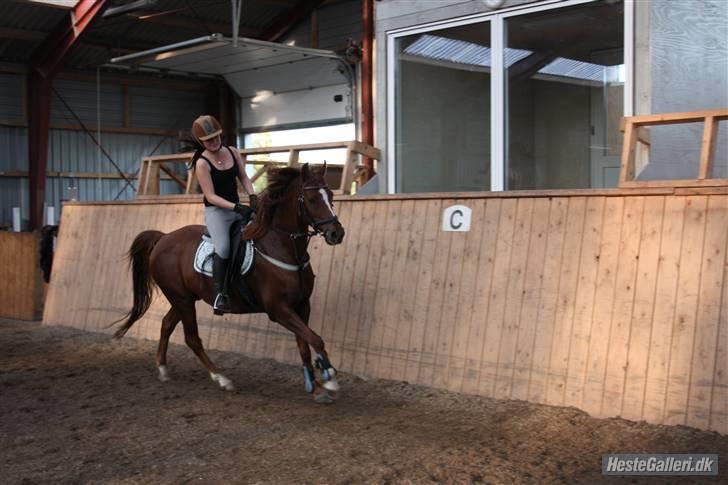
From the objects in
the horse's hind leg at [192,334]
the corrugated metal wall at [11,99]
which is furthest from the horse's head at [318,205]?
the corrugated metal wall at [11,99]

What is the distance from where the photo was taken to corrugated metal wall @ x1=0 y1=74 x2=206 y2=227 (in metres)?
21.5

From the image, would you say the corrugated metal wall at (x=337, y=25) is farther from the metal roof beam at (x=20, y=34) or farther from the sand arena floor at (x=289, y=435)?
the sand arena floor at (x=289, y=435)

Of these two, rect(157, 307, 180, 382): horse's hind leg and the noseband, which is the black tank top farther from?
rect(157, 307, 180, 382): horse's hind leg

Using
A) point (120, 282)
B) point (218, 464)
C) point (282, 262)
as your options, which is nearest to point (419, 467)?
point (218, 464)

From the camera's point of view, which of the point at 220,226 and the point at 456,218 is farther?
the point at 456,218

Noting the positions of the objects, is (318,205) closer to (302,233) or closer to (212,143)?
(302,233)

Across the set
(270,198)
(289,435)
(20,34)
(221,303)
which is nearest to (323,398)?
(289,435)

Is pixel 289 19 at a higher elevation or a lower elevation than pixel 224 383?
higher

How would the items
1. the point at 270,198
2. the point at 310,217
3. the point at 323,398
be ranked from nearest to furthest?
the point at 310,217, the point at 323,398, the point at 270,198

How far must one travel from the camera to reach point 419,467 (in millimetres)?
5008

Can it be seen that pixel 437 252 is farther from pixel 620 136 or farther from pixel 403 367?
pixel 620 136

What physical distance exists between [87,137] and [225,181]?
17143 millimetres

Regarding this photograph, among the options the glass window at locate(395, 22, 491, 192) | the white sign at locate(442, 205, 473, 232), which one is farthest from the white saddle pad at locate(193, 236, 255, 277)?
the glass window at locate(395, 22, 491, 192)

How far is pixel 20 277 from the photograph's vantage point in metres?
14.6
